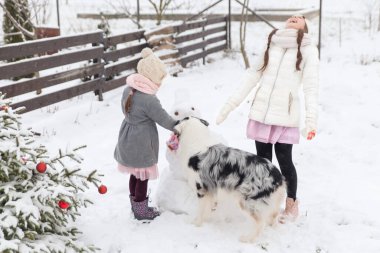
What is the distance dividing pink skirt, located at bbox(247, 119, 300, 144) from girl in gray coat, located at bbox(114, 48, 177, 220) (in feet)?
2.73

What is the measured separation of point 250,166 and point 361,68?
28.5 feet

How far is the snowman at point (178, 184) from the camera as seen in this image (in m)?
4.35

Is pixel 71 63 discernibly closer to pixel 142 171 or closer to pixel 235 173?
pixel 142 171

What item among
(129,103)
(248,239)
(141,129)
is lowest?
(248,239)

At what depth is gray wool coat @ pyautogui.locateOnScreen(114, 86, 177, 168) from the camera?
400 cm

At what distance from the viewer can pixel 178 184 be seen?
4539 millimetres

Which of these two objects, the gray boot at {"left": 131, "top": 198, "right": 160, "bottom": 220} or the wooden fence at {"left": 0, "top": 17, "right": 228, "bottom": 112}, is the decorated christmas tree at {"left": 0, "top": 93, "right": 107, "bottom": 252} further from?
the wooden fence at {"left": 0, "top": 17, "right": 228, "bottom": 112}

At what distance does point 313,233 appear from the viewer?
4301mm

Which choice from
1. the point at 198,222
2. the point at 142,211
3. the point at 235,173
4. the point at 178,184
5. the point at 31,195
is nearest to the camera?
the point at 31,195

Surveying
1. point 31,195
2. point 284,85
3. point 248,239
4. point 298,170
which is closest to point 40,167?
point 31,195

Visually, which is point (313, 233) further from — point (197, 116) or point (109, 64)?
point (109, 64)

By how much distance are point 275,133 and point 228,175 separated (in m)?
0.68

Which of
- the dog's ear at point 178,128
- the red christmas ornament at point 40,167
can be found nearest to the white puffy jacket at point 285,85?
the dog's ear at point 178,128

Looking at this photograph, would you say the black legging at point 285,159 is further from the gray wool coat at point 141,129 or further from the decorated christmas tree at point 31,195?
the decorated christmas tree at point 31,195
